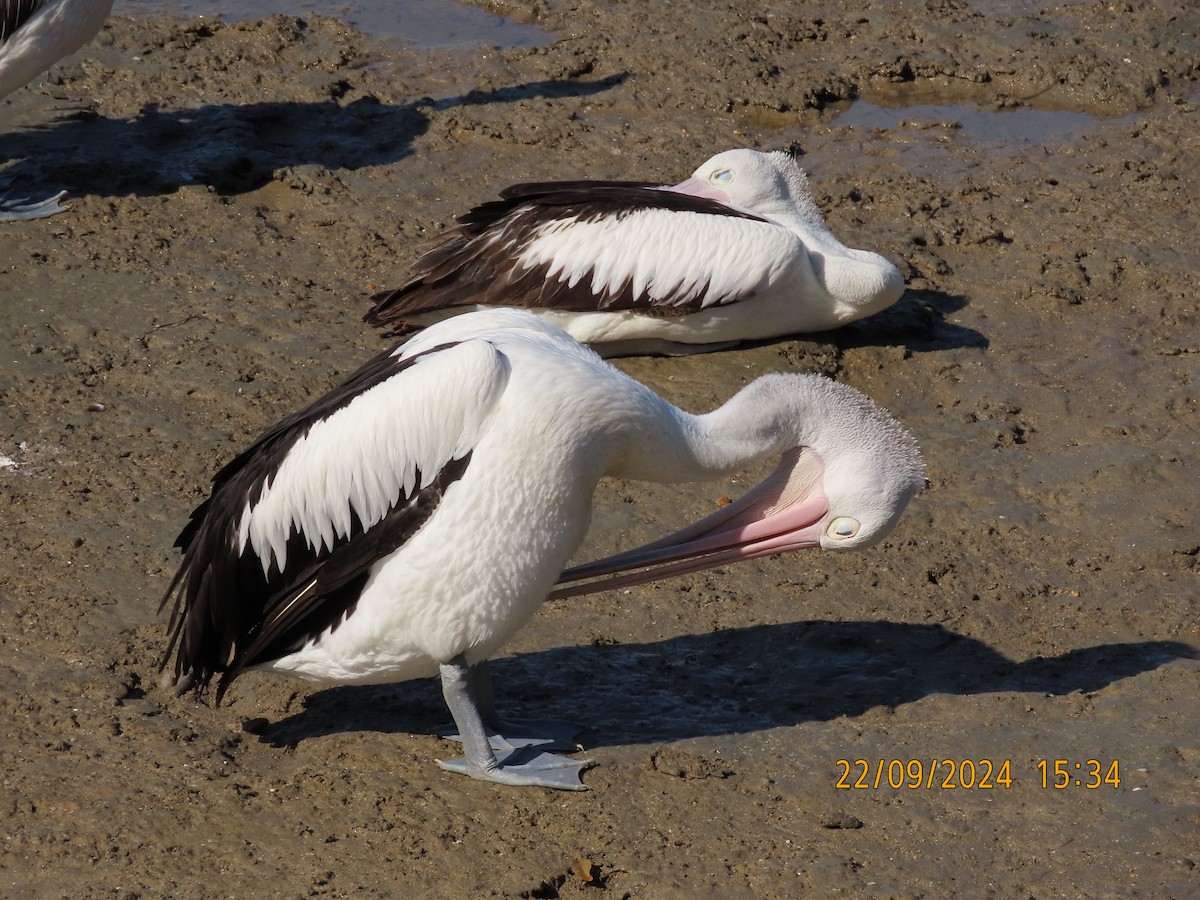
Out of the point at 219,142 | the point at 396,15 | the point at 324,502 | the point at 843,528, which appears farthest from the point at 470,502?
the point at 396,15

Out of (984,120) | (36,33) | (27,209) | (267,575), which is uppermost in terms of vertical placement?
(36,33)

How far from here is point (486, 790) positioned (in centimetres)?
467

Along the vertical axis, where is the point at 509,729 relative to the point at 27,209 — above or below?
below

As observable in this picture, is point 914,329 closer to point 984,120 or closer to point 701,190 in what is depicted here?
point 701,190

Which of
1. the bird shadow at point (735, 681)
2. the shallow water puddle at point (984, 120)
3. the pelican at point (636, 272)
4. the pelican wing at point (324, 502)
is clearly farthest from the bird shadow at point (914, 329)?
the pelican wing at point (324, 502)

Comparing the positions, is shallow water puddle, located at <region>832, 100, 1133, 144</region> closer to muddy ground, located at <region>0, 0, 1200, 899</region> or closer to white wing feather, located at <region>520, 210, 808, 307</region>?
muddy ground, located at <region>0, 0, 1200, 899</region>

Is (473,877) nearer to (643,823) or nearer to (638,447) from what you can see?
(643,823)

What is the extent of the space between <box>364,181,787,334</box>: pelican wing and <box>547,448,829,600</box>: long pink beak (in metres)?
2.46

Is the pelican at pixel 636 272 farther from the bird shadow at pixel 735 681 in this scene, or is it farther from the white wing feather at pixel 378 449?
the white wing feather at pixel 378 449

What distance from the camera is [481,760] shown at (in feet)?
15.3

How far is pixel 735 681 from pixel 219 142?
4.85 metres

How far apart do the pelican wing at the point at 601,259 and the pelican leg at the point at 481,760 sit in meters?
2.86

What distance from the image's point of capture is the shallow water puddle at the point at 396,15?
10.2 metres

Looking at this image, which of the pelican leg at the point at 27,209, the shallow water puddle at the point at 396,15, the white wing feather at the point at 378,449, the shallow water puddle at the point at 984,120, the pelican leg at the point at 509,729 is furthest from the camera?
the shallow water puddle at the point at 396,15
